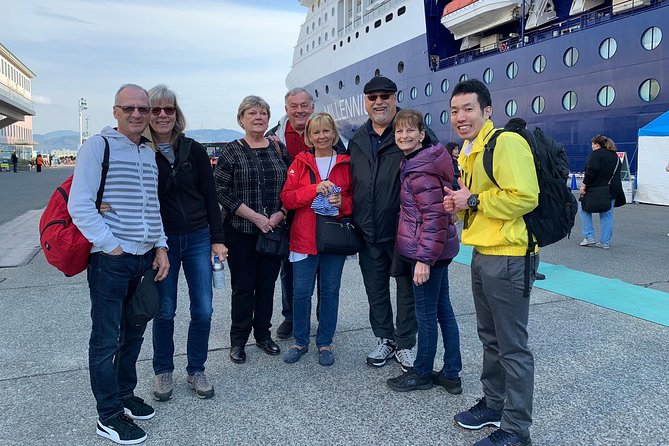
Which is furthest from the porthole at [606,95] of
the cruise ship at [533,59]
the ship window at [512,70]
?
the ship window at [512,70]

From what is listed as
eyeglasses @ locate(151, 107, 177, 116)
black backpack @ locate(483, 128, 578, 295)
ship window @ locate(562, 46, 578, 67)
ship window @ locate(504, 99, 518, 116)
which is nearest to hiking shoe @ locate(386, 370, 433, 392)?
→ black backpack @ locate(483, 128, 578, 295)

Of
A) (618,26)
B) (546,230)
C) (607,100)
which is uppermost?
(618,26)

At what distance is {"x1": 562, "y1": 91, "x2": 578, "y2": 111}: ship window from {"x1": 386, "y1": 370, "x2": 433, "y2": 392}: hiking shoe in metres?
12.6

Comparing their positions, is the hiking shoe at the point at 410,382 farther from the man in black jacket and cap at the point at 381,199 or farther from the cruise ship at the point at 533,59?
the cruise ship at the point at 533,59

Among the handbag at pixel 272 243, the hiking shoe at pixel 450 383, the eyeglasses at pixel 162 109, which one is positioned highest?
the eyeglasses at pixel 162 109

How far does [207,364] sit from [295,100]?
2.06m

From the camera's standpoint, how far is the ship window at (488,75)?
52.4ft

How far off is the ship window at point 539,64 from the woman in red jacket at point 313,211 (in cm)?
1286

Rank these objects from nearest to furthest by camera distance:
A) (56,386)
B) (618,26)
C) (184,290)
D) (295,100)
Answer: (56,386)
(295,100)
(184,290)
(618,26)

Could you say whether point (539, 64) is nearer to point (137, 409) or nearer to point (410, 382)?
point (410, 382)

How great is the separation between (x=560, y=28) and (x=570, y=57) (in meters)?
1.07

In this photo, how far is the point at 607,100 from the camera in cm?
1275

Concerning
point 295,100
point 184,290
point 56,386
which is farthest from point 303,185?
point 184,290

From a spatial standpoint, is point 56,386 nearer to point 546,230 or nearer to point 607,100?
point 546,230
